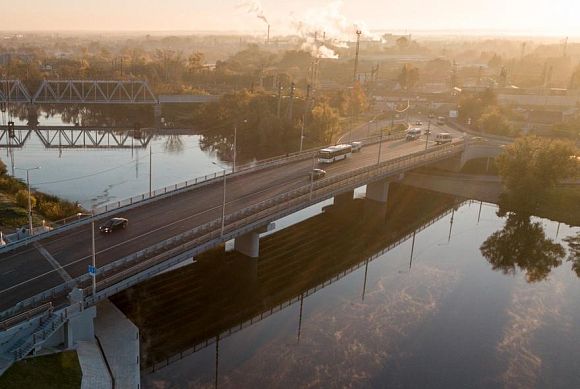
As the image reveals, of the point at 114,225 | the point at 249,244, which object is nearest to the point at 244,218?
the point at 249,244

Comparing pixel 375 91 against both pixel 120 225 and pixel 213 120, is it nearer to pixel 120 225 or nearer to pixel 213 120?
pixel 213 120

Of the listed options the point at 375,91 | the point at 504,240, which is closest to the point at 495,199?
the point at 504,240

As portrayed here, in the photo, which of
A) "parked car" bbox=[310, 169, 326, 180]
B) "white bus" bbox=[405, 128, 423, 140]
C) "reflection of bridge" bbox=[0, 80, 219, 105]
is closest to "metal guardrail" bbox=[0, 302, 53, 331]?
"parked car" bbox=[310, 169, 326, 180]

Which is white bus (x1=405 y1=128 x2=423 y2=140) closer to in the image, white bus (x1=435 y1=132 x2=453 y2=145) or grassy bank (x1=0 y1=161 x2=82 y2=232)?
white bus (x1=435 y1=132 x2=453 y2=145)

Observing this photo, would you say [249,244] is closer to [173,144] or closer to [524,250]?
[524,250]

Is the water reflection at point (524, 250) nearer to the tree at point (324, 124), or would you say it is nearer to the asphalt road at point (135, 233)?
the asphalt road at point (135, 233)

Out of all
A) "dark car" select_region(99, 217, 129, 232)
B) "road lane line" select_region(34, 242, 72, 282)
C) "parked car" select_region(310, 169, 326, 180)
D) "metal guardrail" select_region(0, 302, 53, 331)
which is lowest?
"metal guardrail" select_region(0, 302, 53, 331)

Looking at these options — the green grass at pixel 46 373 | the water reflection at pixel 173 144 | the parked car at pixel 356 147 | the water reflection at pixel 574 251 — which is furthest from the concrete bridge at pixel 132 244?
the water reflection at pixel 173 144
